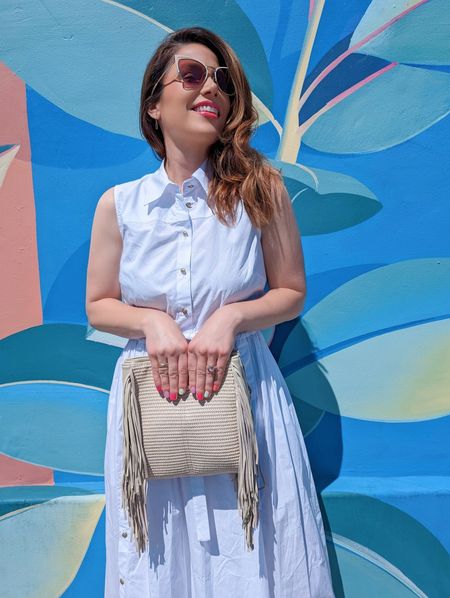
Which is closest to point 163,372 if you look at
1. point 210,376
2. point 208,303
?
point 210,376

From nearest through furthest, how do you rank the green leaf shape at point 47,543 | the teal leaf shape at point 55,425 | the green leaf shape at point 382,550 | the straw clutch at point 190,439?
the straw clutch at point 190,439 < the green leaf shape at point 382,550 < the green leaf shape at point 47,543 < the teal leaf shape at point 55,425

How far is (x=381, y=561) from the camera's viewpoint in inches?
91.7

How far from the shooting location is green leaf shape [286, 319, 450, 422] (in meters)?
2.47

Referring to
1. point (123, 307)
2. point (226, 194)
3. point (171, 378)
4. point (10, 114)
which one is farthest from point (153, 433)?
point (10, 114)

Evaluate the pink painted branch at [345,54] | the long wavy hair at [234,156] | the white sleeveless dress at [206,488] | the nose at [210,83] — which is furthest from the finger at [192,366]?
the pink painted branch at [345,54]

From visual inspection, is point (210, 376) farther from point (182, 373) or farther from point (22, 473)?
point (22, 473)

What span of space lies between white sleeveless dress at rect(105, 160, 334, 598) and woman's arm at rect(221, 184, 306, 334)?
1.5 inches

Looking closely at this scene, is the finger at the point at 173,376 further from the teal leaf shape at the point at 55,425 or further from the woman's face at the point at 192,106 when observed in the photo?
the teal leaf shape at the point at 55,425

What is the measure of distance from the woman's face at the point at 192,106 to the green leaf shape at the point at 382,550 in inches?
48.4

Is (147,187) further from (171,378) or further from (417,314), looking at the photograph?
(417,314)

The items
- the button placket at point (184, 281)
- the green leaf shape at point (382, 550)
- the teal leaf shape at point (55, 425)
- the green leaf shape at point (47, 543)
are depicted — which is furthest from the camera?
the teal leaf shape at point (55, 425)

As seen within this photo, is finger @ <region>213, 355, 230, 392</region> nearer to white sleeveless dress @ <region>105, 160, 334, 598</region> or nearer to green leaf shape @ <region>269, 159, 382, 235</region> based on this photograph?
white sleeveless dress @ <region>105, 160, 334, 598</region>

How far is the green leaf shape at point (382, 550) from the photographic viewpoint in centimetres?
233

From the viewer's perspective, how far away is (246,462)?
176 centimetres
